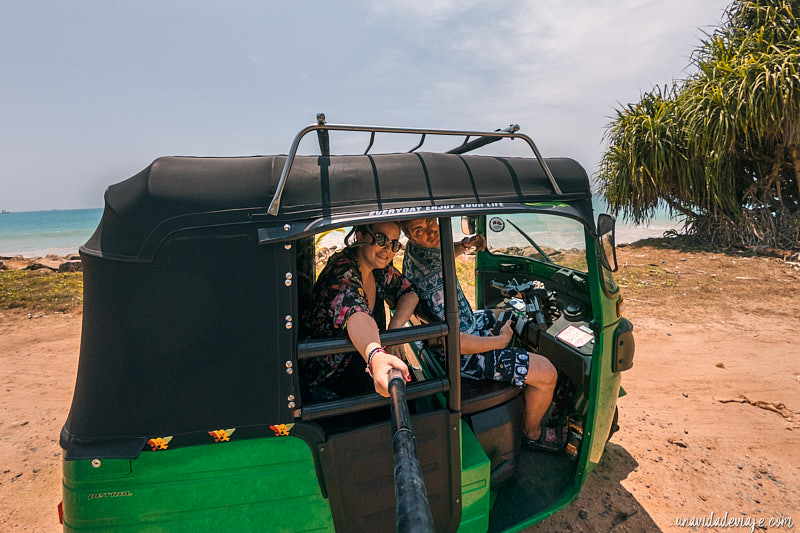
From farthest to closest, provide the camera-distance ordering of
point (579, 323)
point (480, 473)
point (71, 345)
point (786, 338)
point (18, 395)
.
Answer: point (71, 345) < point (786, 338) < point (18, 395) < point (579, 323) < point (480, 473)

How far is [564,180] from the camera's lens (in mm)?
2070

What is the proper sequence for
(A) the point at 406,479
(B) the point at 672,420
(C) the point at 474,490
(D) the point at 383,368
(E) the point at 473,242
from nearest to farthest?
(A) the point at 406,479, (D) the point at 383,368, (C) the point at 474,490, (E) the point at 473,242, (B) the point at 672,420

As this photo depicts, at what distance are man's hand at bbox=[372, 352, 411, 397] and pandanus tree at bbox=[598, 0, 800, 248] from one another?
11.5 meters

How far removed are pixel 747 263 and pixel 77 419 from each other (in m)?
12.1

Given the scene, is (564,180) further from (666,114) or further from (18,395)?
(666,114)

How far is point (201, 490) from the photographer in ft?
5.33

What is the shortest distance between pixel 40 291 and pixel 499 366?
10.6 meters

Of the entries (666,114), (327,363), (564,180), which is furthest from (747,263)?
(327,363)

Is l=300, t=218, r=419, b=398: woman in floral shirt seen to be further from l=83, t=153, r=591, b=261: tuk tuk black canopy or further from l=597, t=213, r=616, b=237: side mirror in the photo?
l=597, t=213, r=616, b=237: side mirror

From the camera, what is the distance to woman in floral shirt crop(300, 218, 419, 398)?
5.78 feet

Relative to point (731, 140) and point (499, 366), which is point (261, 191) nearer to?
point (499, 366)

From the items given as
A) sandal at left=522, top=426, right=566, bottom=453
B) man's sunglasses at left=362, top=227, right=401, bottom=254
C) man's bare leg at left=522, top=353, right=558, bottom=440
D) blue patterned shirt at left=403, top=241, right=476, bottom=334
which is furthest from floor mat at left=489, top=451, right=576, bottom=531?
man's sunglasses at left=362, top=227, right=401, bottom=254

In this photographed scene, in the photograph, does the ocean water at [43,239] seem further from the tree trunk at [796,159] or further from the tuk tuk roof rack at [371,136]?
the tree trunk at [796,159]

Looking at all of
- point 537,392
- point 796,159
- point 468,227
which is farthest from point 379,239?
point 796,159
